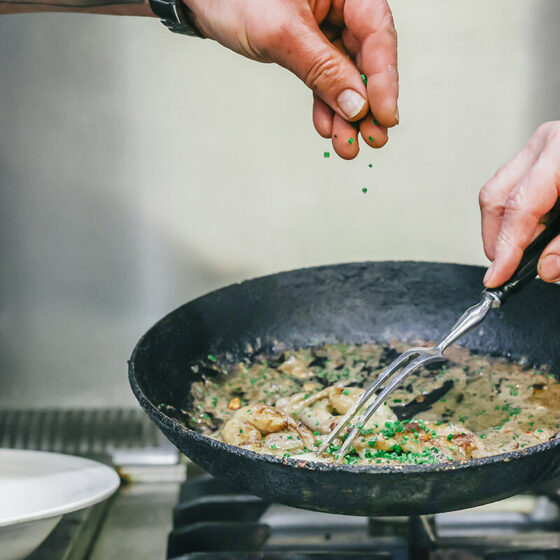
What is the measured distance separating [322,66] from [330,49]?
2 cm

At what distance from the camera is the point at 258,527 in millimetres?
1201

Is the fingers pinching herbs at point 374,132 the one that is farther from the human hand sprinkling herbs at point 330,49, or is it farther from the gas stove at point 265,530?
the gas stove at point 265,530

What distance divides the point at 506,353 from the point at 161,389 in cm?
57

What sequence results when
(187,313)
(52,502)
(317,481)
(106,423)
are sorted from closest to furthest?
(317,481)
(52,502)
(187,313)
(106,423)

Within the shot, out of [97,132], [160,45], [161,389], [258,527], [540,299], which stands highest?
[160,45]

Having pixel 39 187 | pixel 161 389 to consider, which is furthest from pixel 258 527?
pixel 39 187

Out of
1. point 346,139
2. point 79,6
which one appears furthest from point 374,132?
point 79,6

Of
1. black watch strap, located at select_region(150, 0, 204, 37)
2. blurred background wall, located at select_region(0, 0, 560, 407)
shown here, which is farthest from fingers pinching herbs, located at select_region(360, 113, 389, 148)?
blurred background wall, located at select_region(0, 0, 560, 407)

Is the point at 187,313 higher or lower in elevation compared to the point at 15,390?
higher

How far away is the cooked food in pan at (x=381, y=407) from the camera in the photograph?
3.02 feet

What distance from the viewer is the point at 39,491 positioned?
1031mm

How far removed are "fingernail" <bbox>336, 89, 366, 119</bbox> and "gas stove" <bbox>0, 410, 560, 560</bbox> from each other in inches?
25.2

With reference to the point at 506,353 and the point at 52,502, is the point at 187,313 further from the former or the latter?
the point at 506,353

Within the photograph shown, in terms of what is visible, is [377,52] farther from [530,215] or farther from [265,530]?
Result: [265,530]
